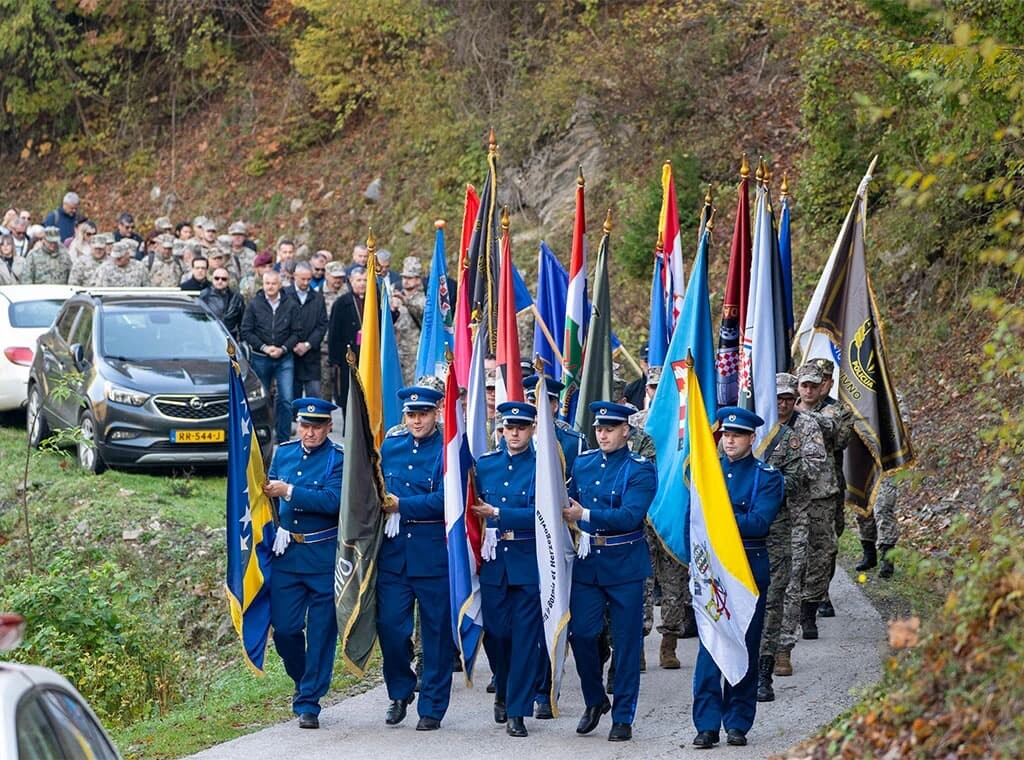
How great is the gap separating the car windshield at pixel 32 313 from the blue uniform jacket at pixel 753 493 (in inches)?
527

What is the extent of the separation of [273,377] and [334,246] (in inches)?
491

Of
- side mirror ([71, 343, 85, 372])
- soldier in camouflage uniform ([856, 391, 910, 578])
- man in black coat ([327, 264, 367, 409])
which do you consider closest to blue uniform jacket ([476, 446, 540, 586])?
soldier in camouflage uniform ([856, 391, 910, 578])

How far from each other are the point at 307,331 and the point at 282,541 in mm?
8274

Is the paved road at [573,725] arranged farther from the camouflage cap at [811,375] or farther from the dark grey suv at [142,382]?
the dark grey suv at [142,382]

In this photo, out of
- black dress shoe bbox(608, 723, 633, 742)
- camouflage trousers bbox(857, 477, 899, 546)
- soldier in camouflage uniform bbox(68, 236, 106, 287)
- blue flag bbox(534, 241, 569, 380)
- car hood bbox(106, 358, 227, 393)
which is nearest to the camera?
black dress shoe bbox(608, 723, 633, 742)

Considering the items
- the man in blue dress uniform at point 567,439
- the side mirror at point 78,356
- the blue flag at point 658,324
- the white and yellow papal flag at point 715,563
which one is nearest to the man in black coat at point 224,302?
the side mirror at point 78,356

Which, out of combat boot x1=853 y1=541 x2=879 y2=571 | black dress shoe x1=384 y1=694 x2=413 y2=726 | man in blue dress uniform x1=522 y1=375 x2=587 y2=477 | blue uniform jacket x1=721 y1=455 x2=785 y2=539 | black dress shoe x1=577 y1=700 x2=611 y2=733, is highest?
man in blue dress uniform x1=522 y1=375 x2=587 y2=477

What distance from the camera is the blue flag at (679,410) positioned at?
11.0 m

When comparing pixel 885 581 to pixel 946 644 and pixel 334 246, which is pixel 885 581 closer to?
pixel 946 644

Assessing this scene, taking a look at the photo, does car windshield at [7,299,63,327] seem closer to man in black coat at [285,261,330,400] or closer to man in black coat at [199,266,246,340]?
man in black coat at [199,266,246,340]

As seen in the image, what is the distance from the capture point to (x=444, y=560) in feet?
35.5

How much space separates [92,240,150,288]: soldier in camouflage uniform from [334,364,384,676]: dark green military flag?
13030 millimetres

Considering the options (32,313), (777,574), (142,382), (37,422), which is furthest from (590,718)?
(32,313)

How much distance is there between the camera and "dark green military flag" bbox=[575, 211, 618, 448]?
13.0 m
